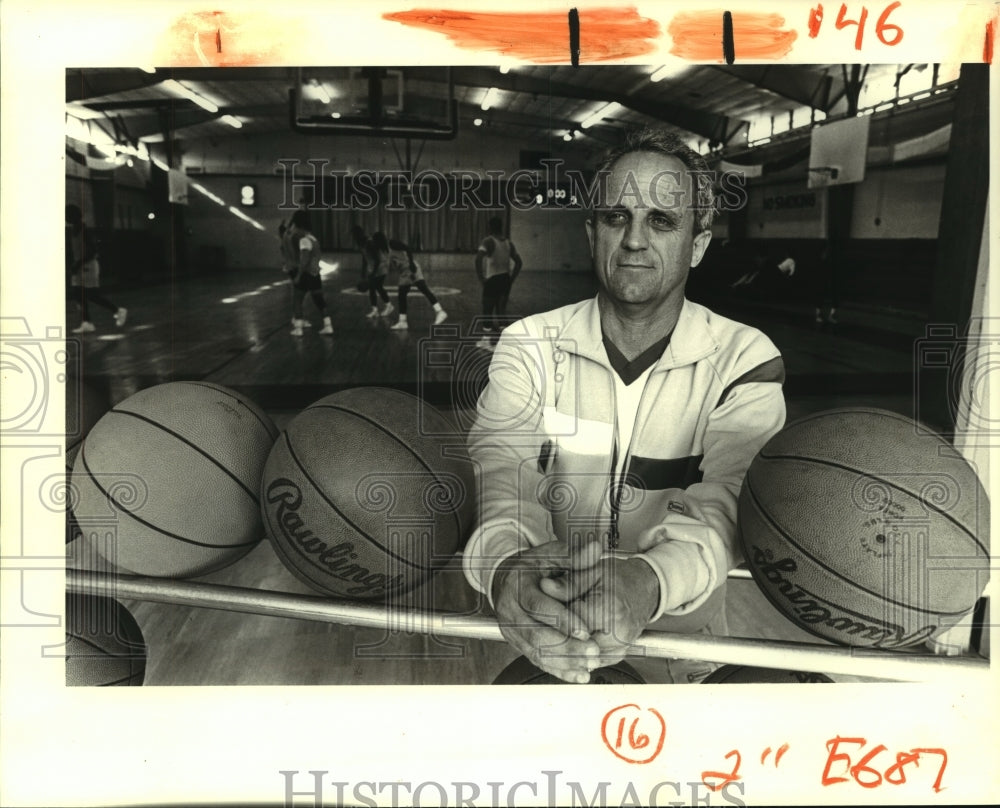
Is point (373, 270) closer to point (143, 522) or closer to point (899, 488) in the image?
point (143, 522)

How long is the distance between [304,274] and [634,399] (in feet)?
2.61

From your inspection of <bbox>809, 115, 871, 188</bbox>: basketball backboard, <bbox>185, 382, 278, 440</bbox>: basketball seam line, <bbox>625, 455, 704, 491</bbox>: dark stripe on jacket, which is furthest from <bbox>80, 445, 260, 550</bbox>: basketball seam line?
<bbox>809, 115, 871, 188</bbox>: basketball backboard

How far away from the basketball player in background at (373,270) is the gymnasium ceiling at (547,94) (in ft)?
0.88

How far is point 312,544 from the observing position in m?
1.37

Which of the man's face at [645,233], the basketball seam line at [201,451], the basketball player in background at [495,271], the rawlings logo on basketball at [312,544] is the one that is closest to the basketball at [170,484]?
the basketball seam line at [201,451]

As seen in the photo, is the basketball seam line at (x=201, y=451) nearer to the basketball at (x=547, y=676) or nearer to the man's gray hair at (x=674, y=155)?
the basketball at (x=547, y=676)

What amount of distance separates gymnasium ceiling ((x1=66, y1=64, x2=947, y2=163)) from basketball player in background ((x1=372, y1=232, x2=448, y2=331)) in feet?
0.90

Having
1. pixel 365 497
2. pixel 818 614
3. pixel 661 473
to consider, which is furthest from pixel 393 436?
pixel 818 614

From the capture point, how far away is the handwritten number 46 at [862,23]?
1.51 metres

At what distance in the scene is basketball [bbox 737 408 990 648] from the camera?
1.27 m

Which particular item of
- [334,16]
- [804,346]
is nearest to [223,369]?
[334,16]

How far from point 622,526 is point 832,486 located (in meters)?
0.46

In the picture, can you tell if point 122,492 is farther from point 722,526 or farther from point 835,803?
point 835,803

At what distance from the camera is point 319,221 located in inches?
65.9
